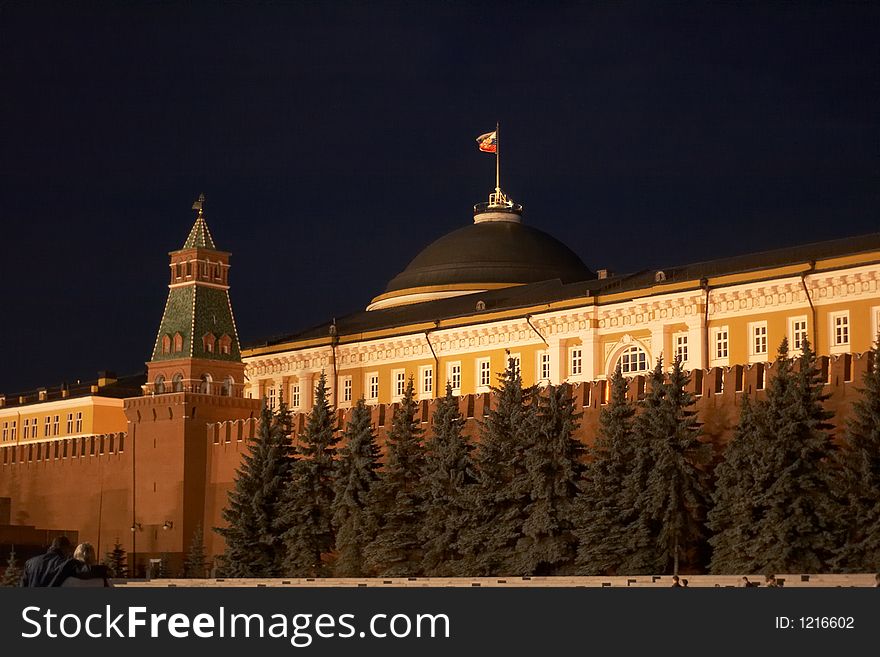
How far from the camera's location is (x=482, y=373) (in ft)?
162

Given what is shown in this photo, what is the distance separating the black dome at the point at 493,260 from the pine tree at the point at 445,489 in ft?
50.3

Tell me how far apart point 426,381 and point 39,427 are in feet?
55.4

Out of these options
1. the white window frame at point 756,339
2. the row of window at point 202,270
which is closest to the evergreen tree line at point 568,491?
the white window frame at point 756,339

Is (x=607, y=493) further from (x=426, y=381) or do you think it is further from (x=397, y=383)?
(x=397, y=383)

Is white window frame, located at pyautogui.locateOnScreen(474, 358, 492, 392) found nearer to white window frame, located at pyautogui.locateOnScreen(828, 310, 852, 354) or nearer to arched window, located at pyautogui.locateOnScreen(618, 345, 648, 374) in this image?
arched window, located at pyautogui.locateOnScreen(618, 345, 648, 374)

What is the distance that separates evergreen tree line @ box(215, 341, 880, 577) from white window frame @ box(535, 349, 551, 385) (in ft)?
16.9

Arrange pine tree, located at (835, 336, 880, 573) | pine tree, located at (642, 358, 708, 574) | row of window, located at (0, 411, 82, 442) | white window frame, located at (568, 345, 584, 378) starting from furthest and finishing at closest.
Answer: row of window, located at (0, 411, 82, 442) → white window frame, located at (568, 345, 584, 378) → pine tree, located at (642, 358, 708, 574) → pine tree, located at (835, 336, 880, 573)

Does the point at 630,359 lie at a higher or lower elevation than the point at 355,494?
higher

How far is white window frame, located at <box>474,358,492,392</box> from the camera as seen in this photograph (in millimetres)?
49062

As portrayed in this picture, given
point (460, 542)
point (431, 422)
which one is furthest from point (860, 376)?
point (431, 422)

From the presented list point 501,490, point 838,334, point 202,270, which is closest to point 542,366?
point 838,334

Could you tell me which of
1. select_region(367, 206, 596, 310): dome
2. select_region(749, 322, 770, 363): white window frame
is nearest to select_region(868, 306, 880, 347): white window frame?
select_region(749, 322, 770, 363): white window frame

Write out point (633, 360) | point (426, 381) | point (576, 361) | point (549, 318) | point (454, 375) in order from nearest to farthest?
point (633, 360) < point (576, 361) < point (549, 318) < point (454, 375) < point (426, 381)

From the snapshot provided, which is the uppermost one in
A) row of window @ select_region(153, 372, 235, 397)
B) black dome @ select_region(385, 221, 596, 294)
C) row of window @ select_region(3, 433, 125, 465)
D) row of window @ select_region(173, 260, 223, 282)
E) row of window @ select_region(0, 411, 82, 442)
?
black dome @ select_region(385, 221, 596, 294)
